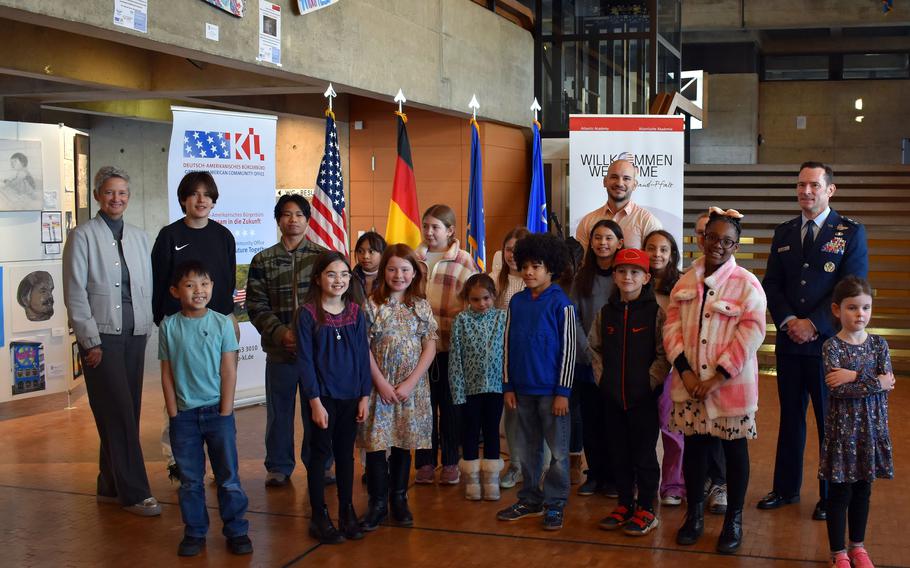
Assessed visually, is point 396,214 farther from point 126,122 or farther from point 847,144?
point 847,144

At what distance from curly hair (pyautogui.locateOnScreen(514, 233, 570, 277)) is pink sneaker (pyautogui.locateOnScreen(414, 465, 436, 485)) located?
1423 millimetres

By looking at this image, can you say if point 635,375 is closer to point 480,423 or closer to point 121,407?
point 480,423

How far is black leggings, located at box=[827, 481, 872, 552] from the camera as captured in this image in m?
3.86

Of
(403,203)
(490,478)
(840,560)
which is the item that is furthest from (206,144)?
(840,560)

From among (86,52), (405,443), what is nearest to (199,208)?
(405,443)

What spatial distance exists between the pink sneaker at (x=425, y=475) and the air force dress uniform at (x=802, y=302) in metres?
1.79

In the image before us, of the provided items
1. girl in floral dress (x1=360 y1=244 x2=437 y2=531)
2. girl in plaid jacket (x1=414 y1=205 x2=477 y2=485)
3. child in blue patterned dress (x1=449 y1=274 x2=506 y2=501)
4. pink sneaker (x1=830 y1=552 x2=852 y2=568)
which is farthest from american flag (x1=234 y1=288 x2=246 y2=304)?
pink sneaker (x1=830 y1=552 x2=852 y2=568)

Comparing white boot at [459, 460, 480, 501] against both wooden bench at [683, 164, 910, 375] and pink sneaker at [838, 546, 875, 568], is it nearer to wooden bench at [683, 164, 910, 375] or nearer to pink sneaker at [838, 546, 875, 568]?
pink sneaker at [838, 546, 875, 568]

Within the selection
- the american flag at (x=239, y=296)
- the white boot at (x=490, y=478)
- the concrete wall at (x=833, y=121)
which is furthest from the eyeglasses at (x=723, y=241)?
the concrete wall at (x=833, y=121)

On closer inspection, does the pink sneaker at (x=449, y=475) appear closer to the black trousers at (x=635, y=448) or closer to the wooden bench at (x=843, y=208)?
the black trousers at (x=635, y=448)

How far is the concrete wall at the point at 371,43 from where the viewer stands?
5582mm

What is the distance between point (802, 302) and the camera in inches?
187

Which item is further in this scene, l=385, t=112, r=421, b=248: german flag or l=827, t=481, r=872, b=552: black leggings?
l=385, t=112, r=421, b=248: german flag

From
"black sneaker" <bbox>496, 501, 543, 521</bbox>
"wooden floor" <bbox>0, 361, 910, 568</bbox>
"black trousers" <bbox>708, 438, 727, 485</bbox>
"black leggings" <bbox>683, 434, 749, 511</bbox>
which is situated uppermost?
"black leggings" <bbox>683, 434, 749, 511</bbox>
